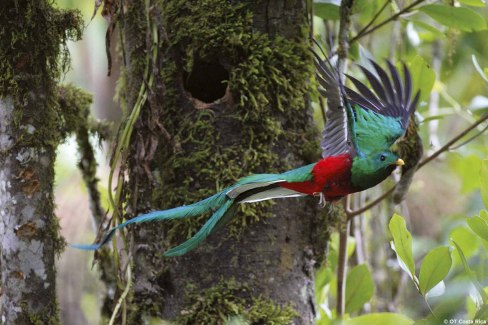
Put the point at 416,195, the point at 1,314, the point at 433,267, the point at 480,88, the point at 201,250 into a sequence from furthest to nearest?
1. the point at 416,195
2. the point at 480,88
3. the point at 201,250
4. the point at 1,314
5. the point at 433,267

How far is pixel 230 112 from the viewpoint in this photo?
2.07 meters

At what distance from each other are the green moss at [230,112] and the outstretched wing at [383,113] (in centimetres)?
25

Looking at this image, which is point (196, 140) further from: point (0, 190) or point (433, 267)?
point (433, 267)

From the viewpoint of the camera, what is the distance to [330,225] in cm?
216

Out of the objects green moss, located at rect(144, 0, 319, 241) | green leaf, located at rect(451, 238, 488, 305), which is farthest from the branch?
green leaf, located at rect(451, 238, 488, 305)

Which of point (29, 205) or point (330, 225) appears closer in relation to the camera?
point (29, 205)

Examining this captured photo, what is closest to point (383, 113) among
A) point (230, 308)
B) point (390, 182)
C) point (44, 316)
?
point (230, 308)

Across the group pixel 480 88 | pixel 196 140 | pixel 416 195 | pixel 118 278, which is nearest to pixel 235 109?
pixel 196 140

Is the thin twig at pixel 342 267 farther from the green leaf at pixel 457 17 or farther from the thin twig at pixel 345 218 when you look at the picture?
the green leaf at pixel 457 17

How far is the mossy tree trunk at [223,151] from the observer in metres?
1.96

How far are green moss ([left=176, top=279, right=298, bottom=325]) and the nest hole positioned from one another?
2.19ft

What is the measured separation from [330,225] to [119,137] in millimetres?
754

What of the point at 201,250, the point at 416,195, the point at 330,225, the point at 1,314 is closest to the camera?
the point at 1,314

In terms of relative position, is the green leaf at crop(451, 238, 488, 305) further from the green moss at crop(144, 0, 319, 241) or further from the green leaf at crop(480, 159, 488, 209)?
the green moss at crop(144, 0, 319, 241)
